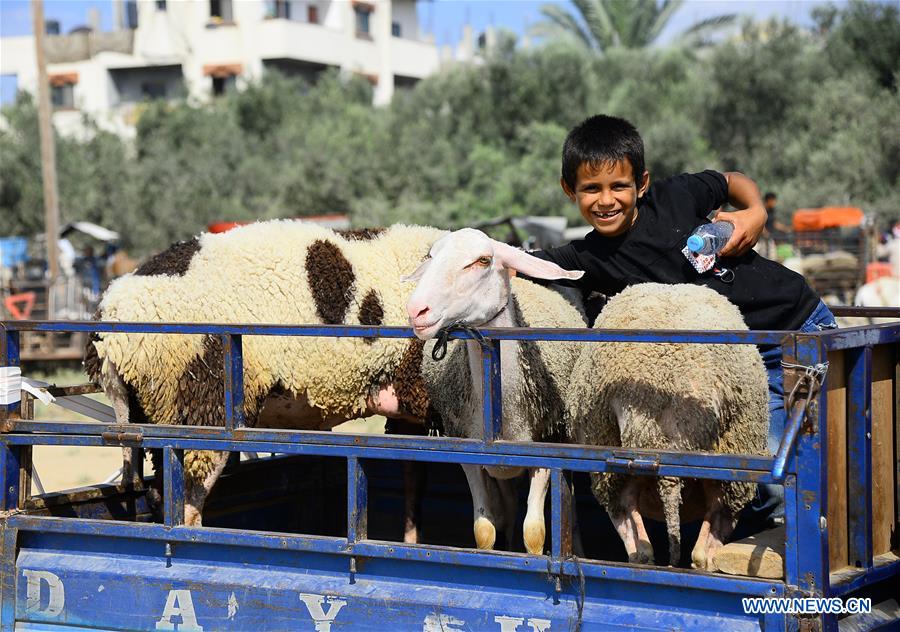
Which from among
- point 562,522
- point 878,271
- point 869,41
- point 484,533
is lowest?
point 484,533

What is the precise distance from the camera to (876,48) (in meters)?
34.2

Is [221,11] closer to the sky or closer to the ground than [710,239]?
closer to the sky

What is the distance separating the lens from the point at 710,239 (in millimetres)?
3943

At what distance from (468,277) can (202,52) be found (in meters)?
55.7

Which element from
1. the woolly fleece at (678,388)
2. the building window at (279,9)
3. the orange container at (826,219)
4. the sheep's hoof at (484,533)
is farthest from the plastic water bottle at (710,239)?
the building window at (279,9)

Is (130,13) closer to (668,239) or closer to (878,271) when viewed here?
(878,271)

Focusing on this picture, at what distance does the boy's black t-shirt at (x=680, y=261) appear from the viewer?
4.00 meters

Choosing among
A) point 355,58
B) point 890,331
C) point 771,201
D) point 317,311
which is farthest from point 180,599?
point 355,58

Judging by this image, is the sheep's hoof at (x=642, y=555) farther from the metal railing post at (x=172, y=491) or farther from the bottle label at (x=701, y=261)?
the metal railing post at (x=172, y=491)

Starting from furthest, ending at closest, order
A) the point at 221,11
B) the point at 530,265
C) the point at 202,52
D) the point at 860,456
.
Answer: the point at 221,11
the point at 202,52
the point at 530,265
the point at 860,456

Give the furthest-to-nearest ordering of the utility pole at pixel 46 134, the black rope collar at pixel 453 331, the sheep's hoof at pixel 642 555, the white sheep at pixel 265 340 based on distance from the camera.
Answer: the utility pole at pixel 46 134 < the white sheep at pixel 265 340 < the sheep's hoof at pixel 642 555 < the black rope collar at pixel 453 331

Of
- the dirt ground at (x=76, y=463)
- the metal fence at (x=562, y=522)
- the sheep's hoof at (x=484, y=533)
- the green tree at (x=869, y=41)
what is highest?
the green tree at (x=869, y=41)

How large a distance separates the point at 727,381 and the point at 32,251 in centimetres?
3338

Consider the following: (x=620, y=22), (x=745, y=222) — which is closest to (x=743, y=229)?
(x=745, y=222)
